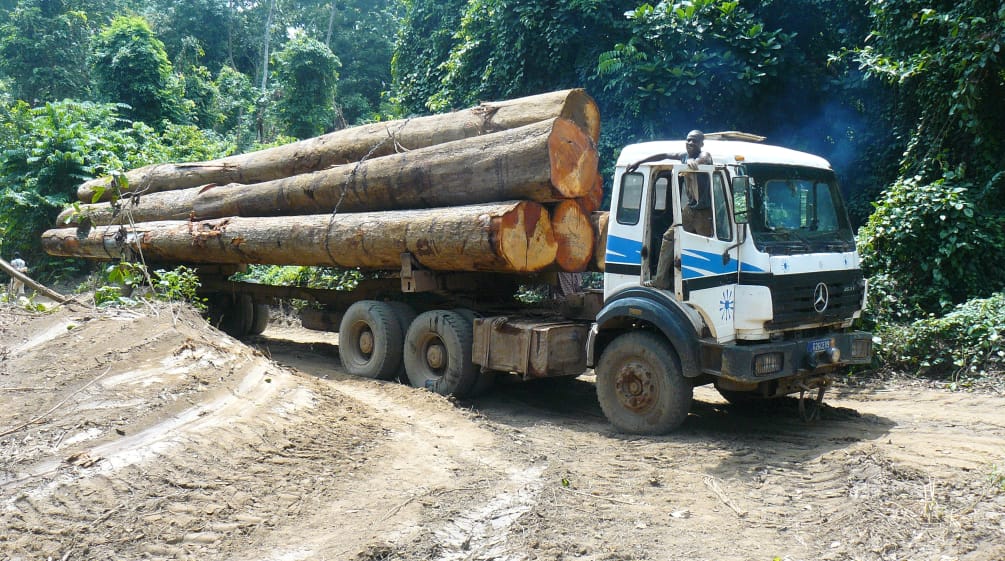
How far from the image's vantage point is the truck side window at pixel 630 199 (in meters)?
6.93

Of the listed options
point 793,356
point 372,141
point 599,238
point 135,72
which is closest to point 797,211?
point 793,356

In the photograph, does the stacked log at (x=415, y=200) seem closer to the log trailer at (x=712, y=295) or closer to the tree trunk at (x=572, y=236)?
the tree trunk at (x=572, y=236)

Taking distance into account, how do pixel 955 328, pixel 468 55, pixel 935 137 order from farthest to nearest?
1. pixel 468 55
2. pixel 935 137
3. pixel 955 328

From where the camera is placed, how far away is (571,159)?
7867 millimetres

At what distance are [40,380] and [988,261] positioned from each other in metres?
10.1

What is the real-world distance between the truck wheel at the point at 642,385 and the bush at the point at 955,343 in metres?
3.70

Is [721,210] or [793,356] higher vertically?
[721,210]

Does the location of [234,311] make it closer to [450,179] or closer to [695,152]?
[450,179]

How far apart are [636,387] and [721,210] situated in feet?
5.58

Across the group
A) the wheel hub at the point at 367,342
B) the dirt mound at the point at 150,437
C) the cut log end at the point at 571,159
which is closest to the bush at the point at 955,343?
the cut log end at the point at 571,159

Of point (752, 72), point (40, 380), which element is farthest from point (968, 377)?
point (40, 380)

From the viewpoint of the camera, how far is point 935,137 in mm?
10484

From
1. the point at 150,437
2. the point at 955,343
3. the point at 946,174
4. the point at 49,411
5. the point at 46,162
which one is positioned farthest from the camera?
the point at 46,162

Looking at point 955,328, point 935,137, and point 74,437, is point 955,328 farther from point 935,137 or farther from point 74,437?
point 74,437
